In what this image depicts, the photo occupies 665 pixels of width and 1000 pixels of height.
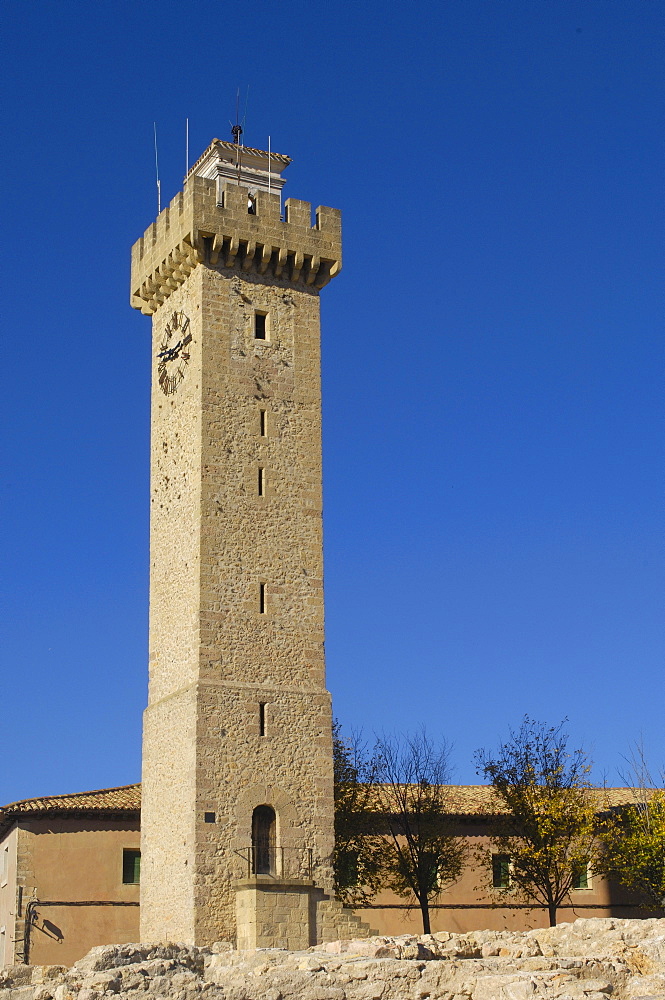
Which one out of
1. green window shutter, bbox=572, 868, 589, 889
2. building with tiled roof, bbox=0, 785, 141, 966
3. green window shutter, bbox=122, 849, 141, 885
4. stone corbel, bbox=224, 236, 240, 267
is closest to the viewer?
stone corbel, bbox=224, 236, 240, 267

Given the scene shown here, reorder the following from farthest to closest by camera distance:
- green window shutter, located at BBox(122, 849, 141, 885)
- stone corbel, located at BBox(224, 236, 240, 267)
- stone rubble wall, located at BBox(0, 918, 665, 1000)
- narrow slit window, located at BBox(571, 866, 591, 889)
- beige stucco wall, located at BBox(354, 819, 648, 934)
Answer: beige stucco wall, located at BBox(354, 819, 648, 934)
narrow slit window, located at BBox(571, 866, 591, 889)
green window shutter, located at BBox(122, 849, 141, 885)
stone corbel, located at BBox(224, 236, 240, 267)
stone rubble wall, located at BBox(0, 918, 665, 1000)

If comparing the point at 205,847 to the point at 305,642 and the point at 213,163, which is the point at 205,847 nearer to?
the point at 305,642

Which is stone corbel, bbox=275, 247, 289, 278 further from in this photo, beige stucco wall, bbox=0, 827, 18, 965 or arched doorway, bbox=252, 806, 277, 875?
beige stucco wall, bbox=0, 827, 18, 965

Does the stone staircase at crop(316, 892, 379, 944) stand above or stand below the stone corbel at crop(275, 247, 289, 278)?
below

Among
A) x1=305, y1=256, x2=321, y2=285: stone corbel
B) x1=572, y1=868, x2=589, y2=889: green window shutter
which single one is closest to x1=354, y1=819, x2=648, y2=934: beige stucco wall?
x1=572, y1=868, x2=589, y2=889: green window shutter

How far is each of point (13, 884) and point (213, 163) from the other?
21.1 metres

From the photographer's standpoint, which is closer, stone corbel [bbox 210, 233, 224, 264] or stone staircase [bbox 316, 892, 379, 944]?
stone staircase [bbox 316, 892, 379, 944]

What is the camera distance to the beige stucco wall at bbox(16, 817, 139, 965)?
38.0m

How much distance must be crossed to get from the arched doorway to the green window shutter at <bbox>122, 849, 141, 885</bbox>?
10.1m

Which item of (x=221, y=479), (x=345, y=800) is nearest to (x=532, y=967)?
(x=221, y=479)

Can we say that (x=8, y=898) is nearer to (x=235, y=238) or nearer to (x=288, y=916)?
(x=288, y=916)

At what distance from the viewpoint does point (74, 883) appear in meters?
38.7

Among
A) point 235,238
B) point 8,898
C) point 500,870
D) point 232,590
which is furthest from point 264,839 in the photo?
point 235,238

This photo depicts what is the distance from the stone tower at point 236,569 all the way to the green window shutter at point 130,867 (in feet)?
25.0
